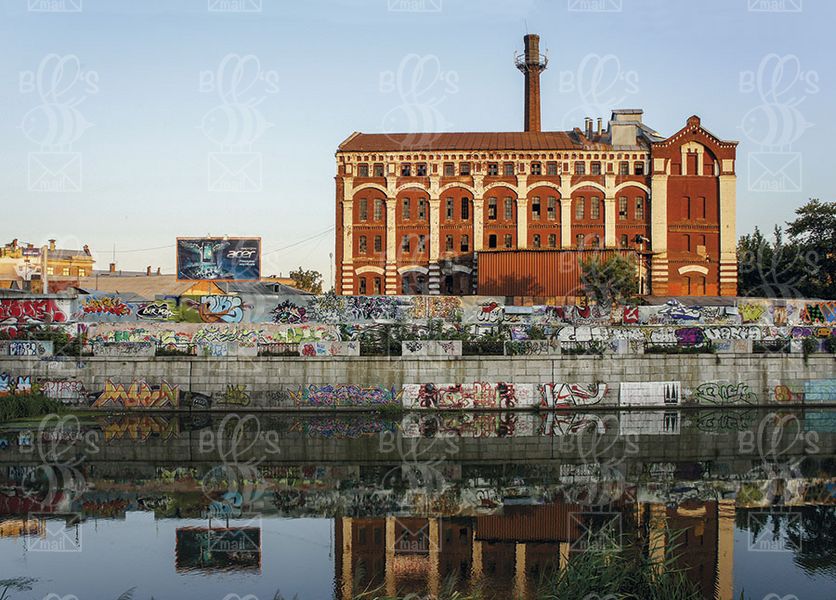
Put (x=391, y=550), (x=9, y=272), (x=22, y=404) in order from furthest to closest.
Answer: (x=9, y=272), (x=22, y=404), (x=391, y=550)

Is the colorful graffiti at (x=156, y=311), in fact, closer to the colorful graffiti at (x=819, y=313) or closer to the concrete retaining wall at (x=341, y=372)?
the concrete retaining wall at (x=341, y=372)

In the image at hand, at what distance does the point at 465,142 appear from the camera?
224ft

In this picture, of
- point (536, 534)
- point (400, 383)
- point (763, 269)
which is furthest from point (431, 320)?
point (763, 269)

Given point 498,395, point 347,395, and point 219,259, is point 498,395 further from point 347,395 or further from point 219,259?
point 219,259

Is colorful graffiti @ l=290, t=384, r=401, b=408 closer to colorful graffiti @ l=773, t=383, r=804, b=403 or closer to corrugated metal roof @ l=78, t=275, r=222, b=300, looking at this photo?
corrugated metal roof @ l=78, t=275, r=222, b=300

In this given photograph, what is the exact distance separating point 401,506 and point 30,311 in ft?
102

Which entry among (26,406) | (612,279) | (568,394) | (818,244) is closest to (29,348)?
(26,406)

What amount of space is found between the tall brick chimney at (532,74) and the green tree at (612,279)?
898 inches

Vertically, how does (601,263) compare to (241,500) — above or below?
above

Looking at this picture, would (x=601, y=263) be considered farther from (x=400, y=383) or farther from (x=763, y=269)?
(x=763, y=269)

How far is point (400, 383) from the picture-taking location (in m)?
44.2

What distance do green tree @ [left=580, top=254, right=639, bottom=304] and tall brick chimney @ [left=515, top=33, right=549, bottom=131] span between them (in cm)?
2282

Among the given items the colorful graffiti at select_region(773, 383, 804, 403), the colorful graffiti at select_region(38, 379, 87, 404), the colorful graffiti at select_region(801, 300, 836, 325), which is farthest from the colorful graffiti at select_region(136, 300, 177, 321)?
the colorful graffiti at select_region(801, 300, 836, 325)

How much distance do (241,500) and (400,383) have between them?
18496mm
